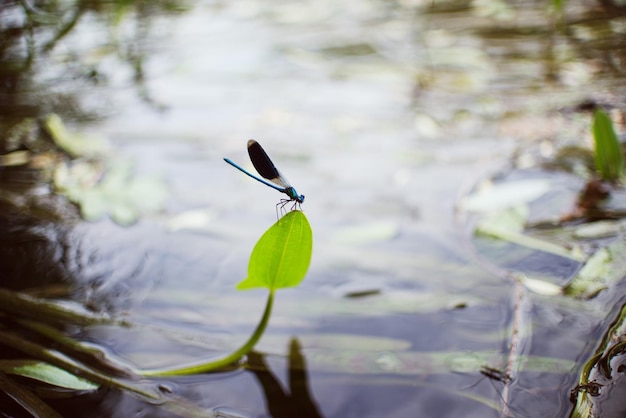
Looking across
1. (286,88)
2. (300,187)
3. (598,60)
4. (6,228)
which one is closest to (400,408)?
(300,187)

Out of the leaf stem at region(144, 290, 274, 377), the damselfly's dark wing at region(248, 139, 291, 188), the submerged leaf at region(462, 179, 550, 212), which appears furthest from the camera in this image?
the submerged leaf at region(462, 179, 550, 212)

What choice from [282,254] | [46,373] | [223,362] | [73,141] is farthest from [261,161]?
[73,141]

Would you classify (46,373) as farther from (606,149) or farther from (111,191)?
(606,149)

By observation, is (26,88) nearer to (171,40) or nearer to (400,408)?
(171,40)

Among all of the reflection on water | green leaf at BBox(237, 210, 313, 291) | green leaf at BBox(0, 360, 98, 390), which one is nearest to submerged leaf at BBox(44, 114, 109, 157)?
the reflection on water

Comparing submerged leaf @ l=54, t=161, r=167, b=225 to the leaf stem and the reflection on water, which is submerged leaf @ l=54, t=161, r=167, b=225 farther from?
the leaf stem

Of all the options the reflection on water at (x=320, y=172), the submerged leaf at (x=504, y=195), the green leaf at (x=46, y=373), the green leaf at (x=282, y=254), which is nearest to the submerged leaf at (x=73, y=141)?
the reflection on water at (x=320, y=172)
